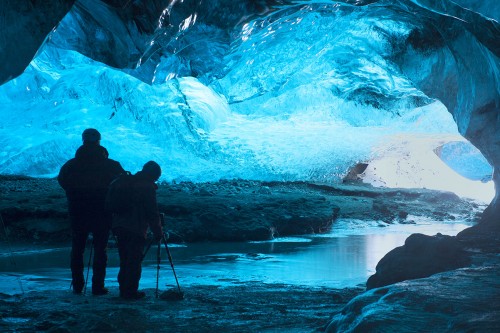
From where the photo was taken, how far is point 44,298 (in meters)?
5.62

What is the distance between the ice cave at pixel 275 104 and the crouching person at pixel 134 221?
741 mm

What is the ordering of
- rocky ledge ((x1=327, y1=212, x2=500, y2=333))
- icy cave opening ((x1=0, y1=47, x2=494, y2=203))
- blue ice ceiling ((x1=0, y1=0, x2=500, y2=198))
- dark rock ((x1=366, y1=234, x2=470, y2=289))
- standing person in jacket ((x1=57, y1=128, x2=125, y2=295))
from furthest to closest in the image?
icy cave opening ((x1=0, y1=47, x2=494, y2=203)) < blue ice ceiling ((x1=0, y1=0, x2=500, y2=198)) < standing person in jacket ((x1=57, y1=128, x2=125, y2=295)) < dark rock ((x1=366, y1=234, x2=470, y2=289)) < rocky ledge ((x1=327, y1=212, x2=500, y2=333))

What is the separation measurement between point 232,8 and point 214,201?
5.37 meters

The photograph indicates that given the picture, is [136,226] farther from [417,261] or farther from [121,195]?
[417,261]

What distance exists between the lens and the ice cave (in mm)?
5969

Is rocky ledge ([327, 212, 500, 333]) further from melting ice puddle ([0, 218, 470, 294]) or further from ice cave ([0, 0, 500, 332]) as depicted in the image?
melting ice puddle ([0, 218, 470, 294])

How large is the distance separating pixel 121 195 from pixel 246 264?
10.2 ft

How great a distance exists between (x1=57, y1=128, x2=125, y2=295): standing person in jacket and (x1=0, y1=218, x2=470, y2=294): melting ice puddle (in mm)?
731

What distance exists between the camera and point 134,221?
5.73 meters

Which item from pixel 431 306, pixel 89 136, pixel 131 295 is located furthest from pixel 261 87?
pixel 431 306

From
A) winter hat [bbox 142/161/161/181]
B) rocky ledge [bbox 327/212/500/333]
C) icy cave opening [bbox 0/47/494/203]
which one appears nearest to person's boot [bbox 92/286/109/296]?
winter hat [bbox 142/161/161/181]

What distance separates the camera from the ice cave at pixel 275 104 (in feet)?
19.6

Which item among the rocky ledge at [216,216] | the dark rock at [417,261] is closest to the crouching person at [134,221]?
the dark rock at [417,261]

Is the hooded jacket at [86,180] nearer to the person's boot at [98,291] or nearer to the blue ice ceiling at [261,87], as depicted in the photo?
the person's boot at [98,291]
